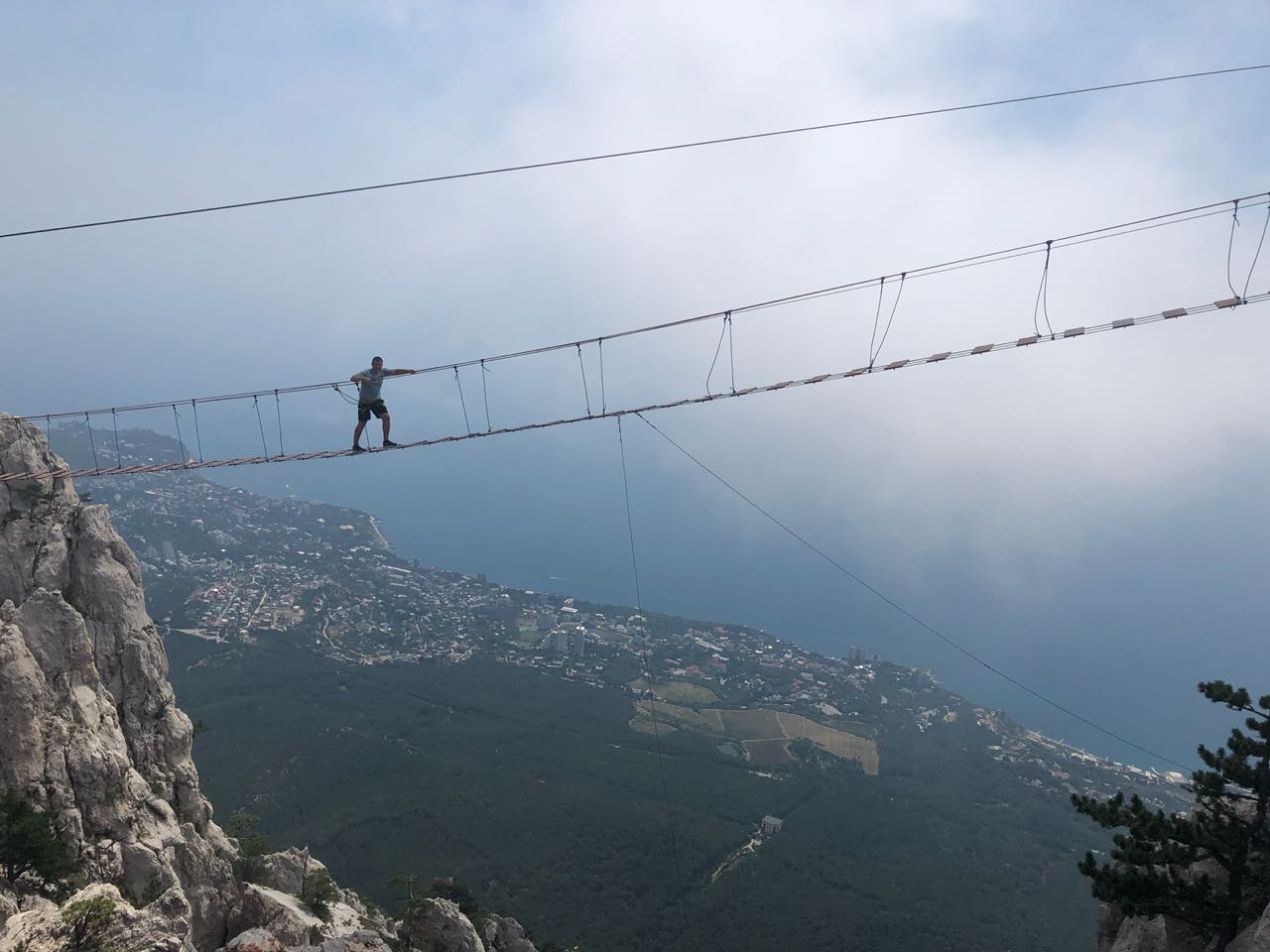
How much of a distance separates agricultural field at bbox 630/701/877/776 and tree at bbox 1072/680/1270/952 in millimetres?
43310

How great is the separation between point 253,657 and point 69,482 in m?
37.6

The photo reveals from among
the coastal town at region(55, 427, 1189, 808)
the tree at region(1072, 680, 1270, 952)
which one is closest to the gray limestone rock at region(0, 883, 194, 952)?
the tree at region(1072, 680, 1270, 952)

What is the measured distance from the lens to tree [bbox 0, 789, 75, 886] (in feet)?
39.4

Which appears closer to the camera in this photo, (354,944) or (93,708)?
(354,944)

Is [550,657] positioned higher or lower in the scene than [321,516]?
lower

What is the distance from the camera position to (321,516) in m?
114

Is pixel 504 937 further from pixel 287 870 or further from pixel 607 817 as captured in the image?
pixel 607 817

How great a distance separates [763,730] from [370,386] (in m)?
55.0

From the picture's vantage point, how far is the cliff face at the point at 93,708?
45.3 feet

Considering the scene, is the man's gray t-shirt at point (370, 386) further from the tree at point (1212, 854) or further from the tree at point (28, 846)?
the tree at point (1212, 854)

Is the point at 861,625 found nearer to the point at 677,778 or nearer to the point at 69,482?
the point at 677,778

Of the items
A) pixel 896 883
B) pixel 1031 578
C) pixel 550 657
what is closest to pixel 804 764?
pixel 896 883

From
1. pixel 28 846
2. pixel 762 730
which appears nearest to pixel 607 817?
pixel 762 730

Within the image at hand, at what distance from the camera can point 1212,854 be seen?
1086 cm
